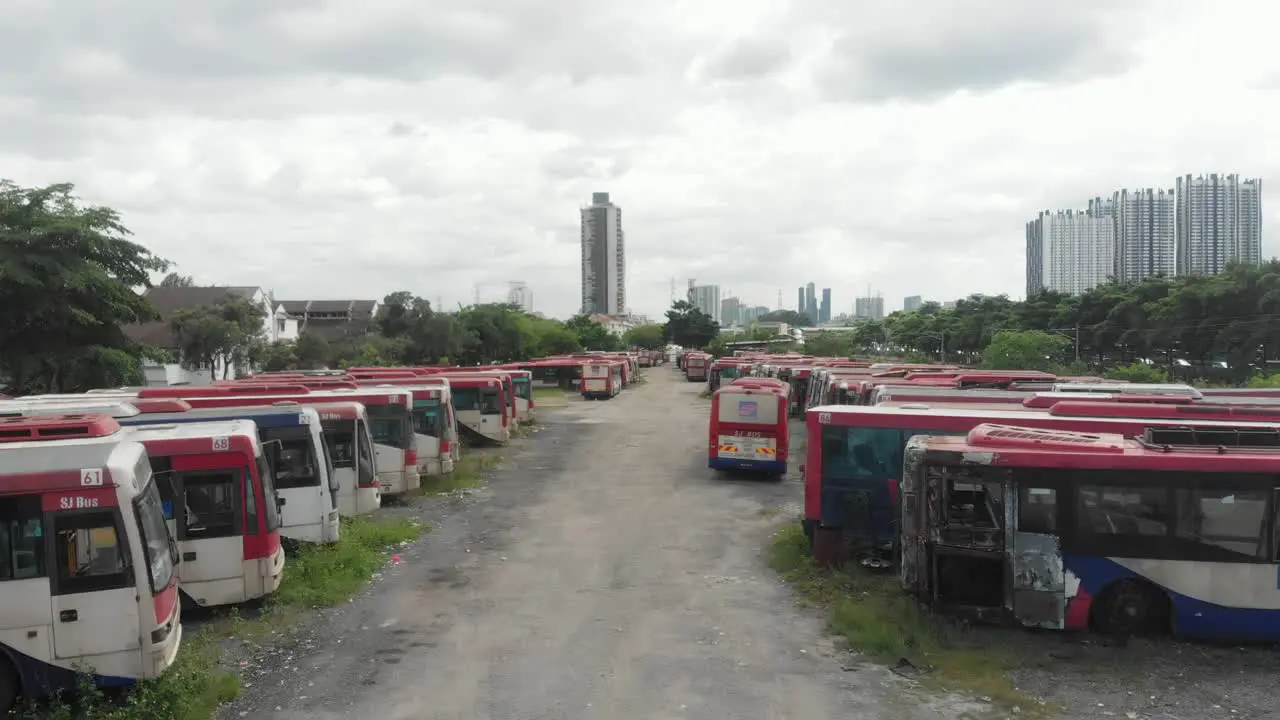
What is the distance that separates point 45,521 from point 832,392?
22.4 meters

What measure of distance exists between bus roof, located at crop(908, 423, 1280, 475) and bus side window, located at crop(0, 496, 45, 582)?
375 inches

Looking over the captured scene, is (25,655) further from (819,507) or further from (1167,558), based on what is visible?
(1167,558)

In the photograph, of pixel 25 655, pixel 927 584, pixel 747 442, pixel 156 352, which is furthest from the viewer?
pixel 156 352

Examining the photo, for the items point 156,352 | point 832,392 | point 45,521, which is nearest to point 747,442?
point 832,392

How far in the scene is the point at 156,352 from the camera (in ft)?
103

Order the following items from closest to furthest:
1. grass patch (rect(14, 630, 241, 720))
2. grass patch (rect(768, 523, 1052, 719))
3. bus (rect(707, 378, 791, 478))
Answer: grass patch (rect(14, 630, 241, 720)) < grass patch (rect(768, 523, 1052, 719)) < bus (rect(707, 378, 791, 478))

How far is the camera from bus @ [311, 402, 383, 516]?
1728cm

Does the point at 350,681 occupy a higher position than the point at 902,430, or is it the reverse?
the point at 902,430

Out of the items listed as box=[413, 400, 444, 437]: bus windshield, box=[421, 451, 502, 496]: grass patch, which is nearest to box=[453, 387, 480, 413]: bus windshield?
box=[421, 451, 502, 496]: grass patch

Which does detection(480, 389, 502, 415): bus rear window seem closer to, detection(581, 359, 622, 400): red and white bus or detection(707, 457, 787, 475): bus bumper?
detection(707, 457, 787, 475): bus bumper

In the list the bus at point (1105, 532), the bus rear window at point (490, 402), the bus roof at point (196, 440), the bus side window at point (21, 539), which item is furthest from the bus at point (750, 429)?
the bus side window at point (21, 539)

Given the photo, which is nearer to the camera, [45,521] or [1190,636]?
[45,521]

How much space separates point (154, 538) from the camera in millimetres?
9188

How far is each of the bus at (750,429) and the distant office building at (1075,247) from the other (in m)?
82.0
